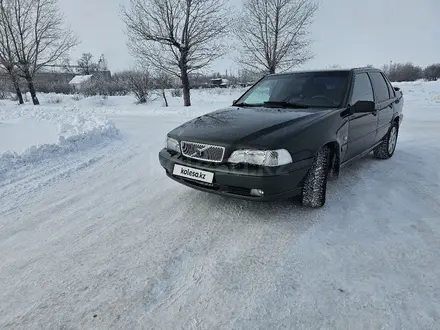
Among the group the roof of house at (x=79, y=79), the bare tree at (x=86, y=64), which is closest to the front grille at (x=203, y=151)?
the roof of house at (x=79, y=79)

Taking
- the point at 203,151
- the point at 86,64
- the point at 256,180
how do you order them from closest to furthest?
1. the point at 256,180
2. the point at 203,151
3. the point at 86,64

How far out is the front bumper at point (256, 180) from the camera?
2438mm

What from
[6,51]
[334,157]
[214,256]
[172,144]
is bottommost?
[214,256]

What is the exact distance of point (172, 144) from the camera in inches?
124

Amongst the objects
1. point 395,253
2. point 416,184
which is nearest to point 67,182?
point 395,253

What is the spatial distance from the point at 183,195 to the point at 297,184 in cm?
140

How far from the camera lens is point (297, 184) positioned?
266 centimetres

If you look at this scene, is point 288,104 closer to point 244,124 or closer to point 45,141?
point 244,124

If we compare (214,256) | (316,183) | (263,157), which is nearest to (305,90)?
(316,183)

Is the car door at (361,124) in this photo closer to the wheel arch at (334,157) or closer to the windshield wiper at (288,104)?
the wheel arch at (334,157)

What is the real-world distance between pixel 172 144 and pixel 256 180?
1.16 meters

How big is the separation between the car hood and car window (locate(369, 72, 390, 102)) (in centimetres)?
162

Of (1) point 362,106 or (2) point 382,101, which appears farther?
(2) point 382,101

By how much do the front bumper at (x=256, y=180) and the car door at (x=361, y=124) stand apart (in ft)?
3.49
